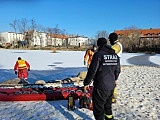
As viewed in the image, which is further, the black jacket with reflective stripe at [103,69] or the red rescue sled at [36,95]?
the red rescue sled at [36,95]

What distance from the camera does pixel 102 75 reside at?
3594 millimetres

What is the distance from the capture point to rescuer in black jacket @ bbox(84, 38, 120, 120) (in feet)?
11.6

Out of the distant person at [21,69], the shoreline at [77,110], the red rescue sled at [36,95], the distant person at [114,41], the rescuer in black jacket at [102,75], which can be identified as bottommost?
the shoreline at [77,110]

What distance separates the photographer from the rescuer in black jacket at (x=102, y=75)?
353 centimetres

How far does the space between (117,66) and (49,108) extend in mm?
2374

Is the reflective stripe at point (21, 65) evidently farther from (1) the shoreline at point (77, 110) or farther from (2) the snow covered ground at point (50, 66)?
(1) the shoreline at point (77, 110)

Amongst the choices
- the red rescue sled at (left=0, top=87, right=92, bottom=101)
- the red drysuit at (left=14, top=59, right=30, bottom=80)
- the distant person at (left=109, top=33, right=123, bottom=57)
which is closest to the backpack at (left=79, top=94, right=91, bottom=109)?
the red rescue sled at (left=0, top=87, right=92, bottom=101)

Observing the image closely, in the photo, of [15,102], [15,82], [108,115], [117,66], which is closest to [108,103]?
[108,115]

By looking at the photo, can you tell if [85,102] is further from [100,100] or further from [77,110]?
[100,100]

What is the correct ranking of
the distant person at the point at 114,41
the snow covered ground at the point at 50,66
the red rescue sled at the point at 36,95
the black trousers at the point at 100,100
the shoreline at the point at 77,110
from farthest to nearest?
the snow covered ground at the point at 50,66 < the red rescue sled at the point at 36,95 < the shoreline at the point at 77,110 < the distant person at the point at 114,41 < the black trousers at the point at 100,100

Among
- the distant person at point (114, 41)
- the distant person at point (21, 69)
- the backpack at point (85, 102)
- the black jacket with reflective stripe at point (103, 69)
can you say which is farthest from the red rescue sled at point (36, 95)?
the distant person at point (21, 69)

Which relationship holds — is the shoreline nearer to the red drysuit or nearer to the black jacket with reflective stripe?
→ the black jacket with reflective stripe

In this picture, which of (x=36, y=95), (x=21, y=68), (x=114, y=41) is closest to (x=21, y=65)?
(x=21, y=68)

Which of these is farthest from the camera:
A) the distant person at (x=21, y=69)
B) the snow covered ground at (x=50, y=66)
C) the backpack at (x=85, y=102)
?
the snow covered ground at (x=50, y=66)
